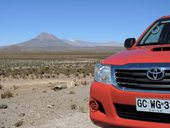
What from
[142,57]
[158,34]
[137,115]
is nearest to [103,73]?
[142,57]

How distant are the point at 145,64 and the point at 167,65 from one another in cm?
30

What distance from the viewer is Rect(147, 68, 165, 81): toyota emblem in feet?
15.5

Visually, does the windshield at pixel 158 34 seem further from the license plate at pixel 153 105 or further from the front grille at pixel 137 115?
the license plate at pixel 153 105

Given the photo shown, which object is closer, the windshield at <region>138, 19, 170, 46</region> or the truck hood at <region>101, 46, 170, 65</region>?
the truck hood at <region>101, 46, 170, 65</region>

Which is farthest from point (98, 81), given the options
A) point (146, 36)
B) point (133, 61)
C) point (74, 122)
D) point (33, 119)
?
point (33, 119)

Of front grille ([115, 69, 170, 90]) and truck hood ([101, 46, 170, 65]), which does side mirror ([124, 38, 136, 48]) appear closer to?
truck hood ([101, 46, 170, 65])

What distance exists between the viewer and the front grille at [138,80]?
15.5 feet

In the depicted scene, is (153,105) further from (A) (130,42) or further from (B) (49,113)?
(B) (49,113)

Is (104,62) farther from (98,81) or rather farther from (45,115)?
(45,115)

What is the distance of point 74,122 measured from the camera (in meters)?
8.31

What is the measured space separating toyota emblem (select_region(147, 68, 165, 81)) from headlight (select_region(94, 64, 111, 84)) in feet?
2.25

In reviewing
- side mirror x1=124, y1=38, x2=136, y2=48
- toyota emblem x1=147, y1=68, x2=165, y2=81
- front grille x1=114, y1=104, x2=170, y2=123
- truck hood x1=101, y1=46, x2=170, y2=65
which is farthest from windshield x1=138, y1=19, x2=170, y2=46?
toyota emblem x1=147, y1=68, x2=165, y2=81

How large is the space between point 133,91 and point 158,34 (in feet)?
7.70

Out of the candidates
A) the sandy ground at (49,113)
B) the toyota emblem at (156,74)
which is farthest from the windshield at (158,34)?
the sandy ground at (49,113)
